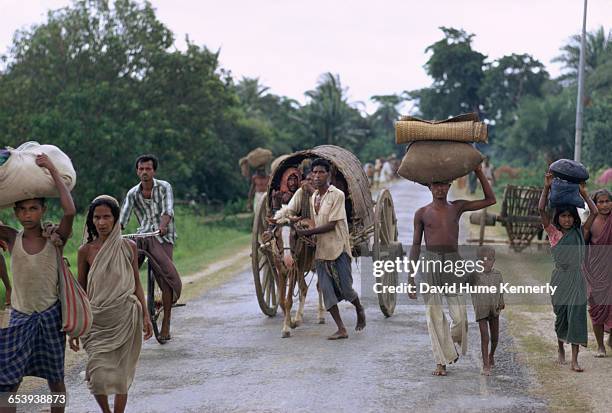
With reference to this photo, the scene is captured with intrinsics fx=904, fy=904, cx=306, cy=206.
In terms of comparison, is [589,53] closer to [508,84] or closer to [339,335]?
[508,84]

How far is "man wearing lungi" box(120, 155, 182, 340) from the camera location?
9266 millimetres

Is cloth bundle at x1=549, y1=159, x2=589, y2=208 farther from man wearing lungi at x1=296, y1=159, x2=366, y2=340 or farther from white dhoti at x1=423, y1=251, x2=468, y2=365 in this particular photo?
man wearing lungi at x1=296, y1=159, x2=366, y2=340

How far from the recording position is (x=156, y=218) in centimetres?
944

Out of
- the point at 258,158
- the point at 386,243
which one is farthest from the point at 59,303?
the point at 258,158

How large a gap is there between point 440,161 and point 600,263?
187 cm

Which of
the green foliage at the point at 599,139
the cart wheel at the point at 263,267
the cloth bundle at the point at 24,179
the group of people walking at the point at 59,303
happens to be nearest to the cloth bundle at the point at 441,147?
the cart wheel at the point at 263,267

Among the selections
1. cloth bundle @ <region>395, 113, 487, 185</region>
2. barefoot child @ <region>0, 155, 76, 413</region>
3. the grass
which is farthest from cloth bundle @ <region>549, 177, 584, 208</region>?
the grass

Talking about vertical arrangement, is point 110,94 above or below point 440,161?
above

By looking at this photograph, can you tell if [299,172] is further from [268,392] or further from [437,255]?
[268,392]

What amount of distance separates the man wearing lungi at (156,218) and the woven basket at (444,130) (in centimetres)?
254

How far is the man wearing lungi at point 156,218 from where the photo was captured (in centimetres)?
927

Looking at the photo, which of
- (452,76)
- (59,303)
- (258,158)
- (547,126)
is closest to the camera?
(59,303)

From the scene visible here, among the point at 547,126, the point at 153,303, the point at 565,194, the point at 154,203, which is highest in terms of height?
the point at 547,126

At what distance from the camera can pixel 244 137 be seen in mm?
44875
